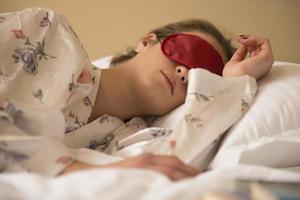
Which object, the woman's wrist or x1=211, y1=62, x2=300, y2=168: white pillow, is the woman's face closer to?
x1=211, y1=62, x2=300, y2=168: white pillow

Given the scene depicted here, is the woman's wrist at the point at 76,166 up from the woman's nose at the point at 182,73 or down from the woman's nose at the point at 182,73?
up

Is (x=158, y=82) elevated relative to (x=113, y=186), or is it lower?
lower

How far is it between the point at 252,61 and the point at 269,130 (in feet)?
0.63

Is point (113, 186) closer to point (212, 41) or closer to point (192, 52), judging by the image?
point (192, 52)

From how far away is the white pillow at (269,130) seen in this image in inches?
27.0

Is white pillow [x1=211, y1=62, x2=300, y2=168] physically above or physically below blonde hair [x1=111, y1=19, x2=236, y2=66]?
below

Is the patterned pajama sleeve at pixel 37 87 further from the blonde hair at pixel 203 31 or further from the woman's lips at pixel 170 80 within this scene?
the blonde hair at pixel 203 31

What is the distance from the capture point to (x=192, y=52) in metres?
0.93

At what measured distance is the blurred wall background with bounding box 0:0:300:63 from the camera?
132cm

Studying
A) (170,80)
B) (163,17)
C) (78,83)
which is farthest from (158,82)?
(163,17)

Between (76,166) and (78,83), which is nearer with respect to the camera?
(76,166)

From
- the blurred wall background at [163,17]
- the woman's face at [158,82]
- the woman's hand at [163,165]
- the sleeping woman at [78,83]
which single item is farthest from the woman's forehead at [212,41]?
the woman's hand at [163,165]

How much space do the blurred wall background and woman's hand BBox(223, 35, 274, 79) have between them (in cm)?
31

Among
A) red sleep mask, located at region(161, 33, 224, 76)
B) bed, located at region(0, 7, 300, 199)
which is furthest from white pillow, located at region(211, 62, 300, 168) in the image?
red sleep mask, located at region(161, 33, 224, 76)
